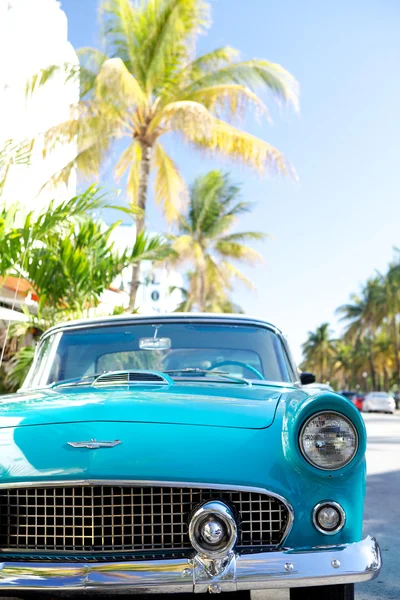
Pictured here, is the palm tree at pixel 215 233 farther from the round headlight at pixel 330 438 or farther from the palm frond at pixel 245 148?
the round headlight at pixel 330 438

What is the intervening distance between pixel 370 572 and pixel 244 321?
74.1 inches

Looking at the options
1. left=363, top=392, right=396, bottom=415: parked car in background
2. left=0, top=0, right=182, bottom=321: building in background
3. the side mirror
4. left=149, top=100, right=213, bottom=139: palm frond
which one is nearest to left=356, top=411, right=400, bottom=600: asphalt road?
the side mirror

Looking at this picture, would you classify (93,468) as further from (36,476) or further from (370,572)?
(370,572)

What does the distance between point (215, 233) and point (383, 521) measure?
25.6m

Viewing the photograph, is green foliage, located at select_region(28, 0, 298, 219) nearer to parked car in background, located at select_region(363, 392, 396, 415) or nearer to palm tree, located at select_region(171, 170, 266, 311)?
palm tree, located at select_region(171, 170, 266, 311)

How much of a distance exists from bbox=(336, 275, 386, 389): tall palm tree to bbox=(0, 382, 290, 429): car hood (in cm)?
5472

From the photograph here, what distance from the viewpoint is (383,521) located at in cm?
569

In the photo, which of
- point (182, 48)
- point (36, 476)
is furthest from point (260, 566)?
point (182, 48)

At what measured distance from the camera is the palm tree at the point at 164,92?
15.6 metres

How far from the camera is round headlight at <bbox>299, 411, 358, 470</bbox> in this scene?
2.76 metres

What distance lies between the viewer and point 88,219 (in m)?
9.61

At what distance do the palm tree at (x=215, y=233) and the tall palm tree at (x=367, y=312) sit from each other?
27715mm

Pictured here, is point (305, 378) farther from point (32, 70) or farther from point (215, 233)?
point (215, 233)

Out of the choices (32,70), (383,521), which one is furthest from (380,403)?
(383,521)
